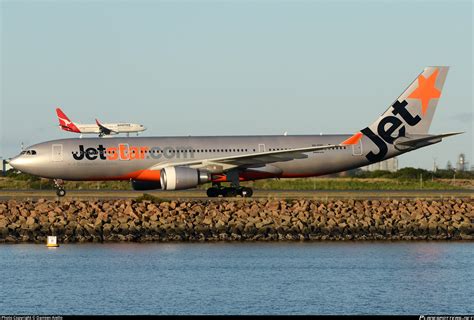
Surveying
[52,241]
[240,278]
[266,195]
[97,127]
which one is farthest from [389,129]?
[97,127]

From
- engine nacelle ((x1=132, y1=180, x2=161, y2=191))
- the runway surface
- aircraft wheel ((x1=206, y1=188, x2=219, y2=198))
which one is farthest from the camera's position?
the runway surface

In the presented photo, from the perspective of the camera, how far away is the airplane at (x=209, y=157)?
5191cm

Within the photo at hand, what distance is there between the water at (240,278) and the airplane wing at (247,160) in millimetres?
12410

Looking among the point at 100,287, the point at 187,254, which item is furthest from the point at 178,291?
the point at 187,254

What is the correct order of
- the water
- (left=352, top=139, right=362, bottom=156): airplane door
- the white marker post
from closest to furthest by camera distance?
the water
the white marker post
(left=352, top=139, right=362, bottom=156): airplane door

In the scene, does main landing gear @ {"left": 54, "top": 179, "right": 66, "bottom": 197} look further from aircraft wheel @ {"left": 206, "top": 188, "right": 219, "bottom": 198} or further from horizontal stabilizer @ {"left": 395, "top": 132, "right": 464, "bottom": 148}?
horizontal stabilizer @ {"left": 395, "top": 132, "right": 464, "bottom": 148}

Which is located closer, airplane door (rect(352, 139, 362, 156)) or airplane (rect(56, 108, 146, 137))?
airplane door (rect(352, 139, 362, 156))

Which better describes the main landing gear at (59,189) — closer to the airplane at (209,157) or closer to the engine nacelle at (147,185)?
the airplane at (209,157)

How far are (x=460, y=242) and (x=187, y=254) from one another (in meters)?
11.5

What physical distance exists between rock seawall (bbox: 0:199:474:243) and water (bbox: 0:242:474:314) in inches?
61.4

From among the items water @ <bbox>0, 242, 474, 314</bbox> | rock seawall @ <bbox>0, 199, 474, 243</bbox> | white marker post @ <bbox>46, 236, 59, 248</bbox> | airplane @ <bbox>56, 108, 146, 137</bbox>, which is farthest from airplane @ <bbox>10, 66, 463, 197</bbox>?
airplane @ <bbox>56, 108, 146, 137</bbox>

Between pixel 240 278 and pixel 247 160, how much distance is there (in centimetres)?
2167

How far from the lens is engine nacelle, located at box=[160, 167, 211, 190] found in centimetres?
4947

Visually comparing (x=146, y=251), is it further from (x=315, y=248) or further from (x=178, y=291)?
(x=178, y=291)
